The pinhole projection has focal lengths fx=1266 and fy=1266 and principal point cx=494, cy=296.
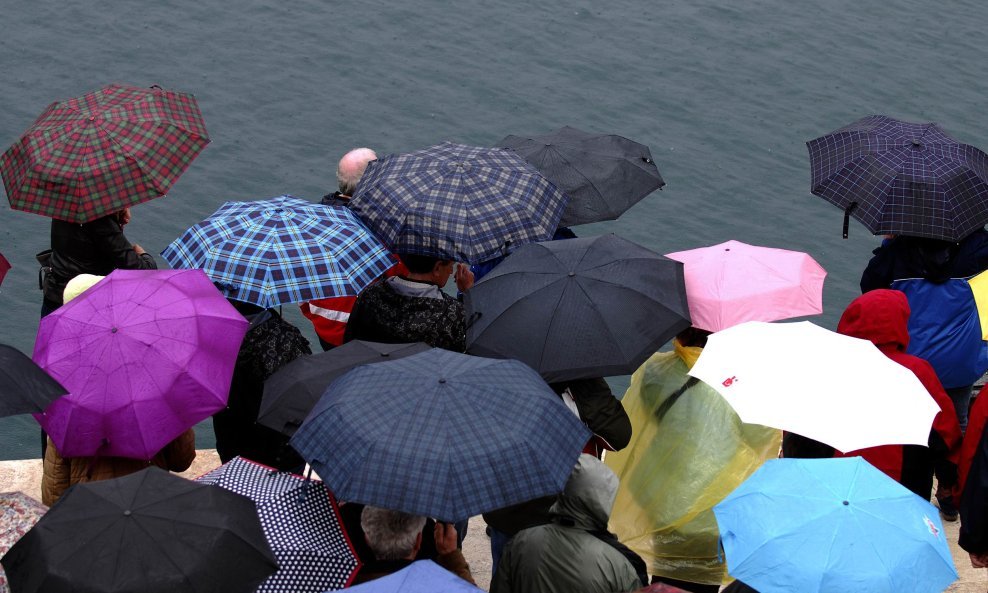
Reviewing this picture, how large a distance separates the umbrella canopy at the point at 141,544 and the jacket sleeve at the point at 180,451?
1.37 meters

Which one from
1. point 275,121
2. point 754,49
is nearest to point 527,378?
point 275,121

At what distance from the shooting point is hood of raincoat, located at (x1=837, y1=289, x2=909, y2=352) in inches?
217

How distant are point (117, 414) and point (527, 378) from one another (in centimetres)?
159

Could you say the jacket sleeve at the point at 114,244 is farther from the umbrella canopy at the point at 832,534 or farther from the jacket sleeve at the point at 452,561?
the umbrella canopy at the point at 832,534

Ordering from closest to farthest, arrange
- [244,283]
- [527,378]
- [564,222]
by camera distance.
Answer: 1. [527,378]
2. [244,283]
3. [564,222]

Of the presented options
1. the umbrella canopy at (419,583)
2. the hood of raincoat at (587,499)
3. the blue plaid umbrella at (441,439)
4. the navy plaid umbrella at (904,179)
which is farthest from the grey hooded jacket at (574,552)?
the navy plaid umbrella at (904,179)

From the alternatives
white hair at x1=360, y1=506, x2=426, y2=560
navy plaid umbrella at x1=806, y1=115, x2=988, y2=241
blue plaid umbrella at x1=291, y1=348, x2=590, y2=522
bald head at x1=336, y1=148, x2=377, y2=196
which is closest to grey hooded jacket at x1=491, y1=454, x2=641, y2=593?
blue plaid umbrella at x1=291, y1=348, x2=590, y2=522

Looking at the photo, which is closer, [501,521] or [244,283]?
[501,521]

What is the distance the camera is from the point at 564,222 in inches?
272

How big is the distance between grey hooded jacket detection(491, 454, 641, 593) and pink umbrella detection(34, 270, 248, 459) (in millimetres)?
1457

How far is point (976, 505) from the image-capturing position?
505 centimetres

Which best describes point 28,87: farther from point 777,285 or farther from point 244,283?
point 777,285

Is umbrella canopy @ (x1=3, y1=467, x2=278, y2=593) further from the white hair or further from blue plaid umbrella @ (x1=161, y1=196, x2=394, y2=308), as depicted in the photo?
blue plaid umbrella @ (x1=161, y1=196, x2=394, y2=308)

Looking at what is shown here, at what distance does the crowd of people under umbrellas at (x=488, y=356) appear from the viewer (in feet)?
14.3
